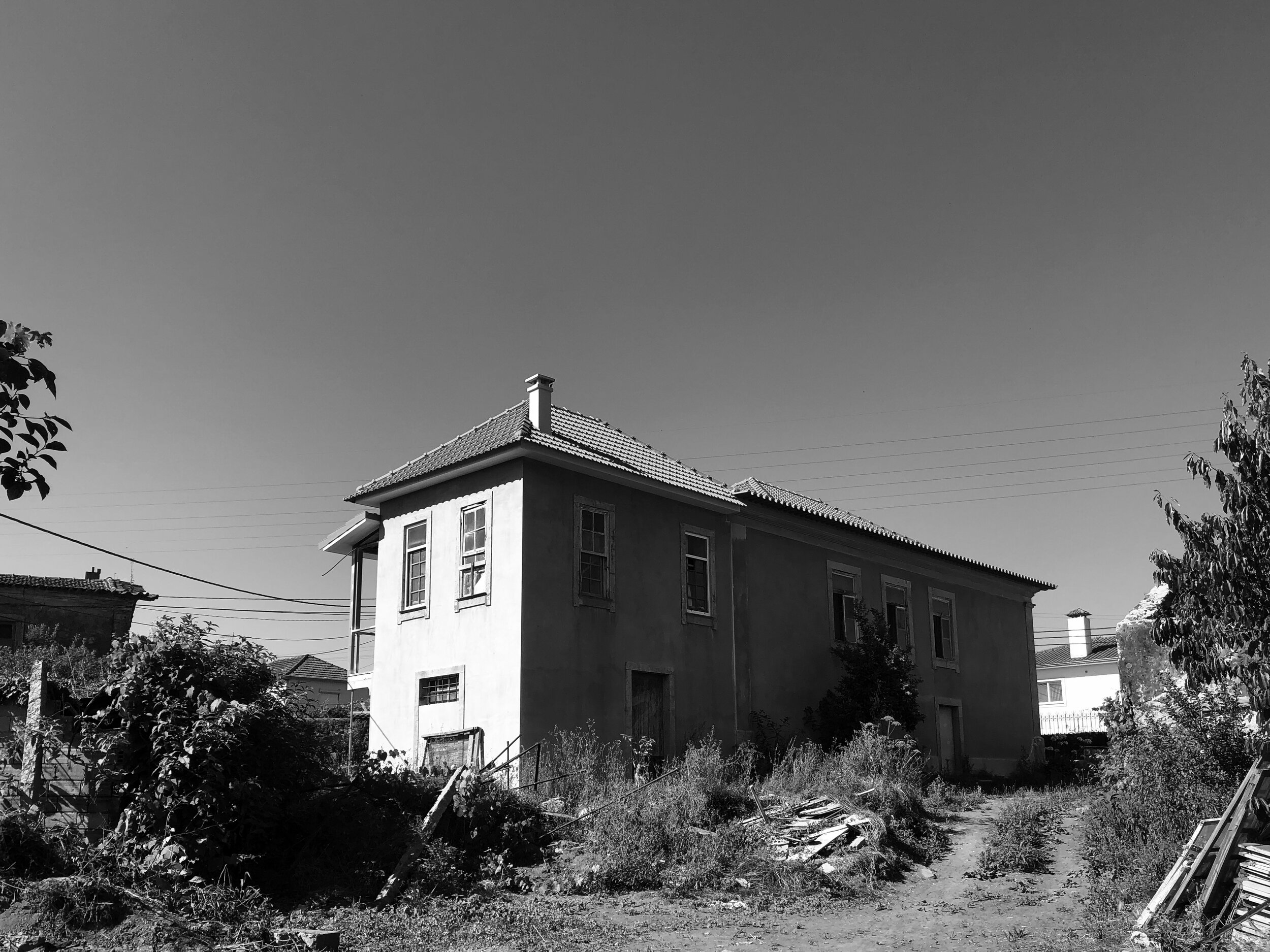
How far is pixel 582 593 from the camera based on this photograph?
63.0ft

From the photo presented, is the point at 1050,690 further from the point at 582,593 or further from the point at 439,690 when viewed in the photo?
the point at 439,690

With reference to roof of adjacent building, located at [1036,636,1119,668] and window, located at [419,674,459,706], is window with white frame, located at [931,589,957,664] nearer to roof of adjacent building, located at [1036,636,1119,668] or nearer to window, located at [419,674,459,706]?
window, located at [419,674,459,706]

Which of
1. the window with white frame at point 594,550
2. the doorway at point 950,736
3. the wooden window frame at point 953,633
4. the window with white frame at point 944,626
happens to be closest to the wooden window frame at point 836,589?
the wooden window frame at point 953,633

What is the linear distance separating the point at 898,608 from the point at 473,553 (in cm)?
1148

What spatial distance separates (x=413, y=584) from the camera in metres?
20.6

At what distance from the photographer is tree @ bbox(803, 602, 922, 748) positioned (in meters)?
21.7

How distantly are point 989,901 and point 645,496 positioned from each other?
1014 cm

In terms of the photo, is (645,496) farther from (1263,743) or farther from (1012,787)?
(1263,743)

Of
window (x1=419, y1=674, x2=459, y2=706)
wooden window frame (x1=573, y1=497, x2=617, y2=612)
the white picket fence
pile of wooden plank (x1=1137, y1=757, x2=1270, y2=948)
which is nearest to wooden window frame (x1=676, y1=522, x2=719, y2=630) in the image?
wooden window frame (x1=573, y1=497, x2=617, y2=612)

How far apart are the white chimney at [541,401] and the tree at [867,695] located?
25.4 ft

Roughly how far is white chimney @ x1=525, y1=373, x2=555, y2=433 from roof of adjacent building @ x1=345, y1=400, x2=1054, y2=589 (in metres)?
0.16

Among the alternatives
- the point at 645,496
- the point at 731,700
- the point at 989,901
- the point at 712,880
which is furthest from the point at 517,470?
the point at 989,901

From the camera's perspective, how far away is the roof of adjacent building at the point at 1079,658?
1911 inches

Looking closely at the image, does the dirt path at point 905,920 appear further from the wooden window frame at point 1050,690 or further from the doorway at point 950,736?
the wooden window frame at point 1050,690
